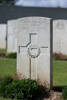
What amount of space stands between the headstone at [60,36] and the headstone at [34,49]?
10.8 m

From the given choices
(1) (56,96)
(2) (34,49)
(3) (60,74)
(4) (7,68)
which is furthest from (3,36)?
(1) (56,96)

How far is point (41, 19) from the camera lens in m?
11.4

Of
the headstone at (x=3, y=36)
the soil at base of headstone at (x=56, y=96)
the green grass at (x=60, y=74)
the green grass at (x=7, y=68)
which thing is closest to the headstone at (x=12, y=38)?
the headstone at (x=3, y=36)

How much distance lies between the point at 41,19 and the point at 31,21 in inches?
13.0

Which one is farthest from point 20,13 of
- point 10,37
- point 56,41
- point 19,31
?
point 19,31

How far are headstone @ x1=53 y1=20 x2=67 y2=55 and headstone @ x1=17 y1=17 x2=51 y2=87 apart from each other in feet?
35.3

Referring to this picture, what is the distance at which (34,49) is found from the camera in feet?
38.1

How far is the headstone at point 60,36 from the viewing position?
2242cm

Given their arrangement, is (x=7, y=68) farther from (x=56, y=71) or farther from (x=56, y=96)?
(x=56, y=96)

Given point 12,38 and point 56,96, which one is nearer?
point 56,96

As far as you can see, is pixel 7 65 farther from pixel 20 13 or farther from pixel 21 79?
pixel 20 13

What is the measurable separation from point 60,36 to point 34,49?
11008 mm

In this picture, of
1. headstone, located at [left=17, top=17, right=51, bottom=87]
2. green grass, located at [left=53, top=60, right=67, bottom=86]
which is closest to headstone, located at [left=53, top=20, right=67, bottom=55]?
green grass, located at [left=53, top=60, right=67, bottom=86]

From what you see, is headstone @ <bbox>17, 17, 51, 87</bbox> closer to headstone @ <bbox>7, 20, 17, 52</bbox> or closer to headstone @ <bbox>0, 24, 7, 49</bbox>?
headstone @ <bbox>7, 20, 17, 52</bbox>
